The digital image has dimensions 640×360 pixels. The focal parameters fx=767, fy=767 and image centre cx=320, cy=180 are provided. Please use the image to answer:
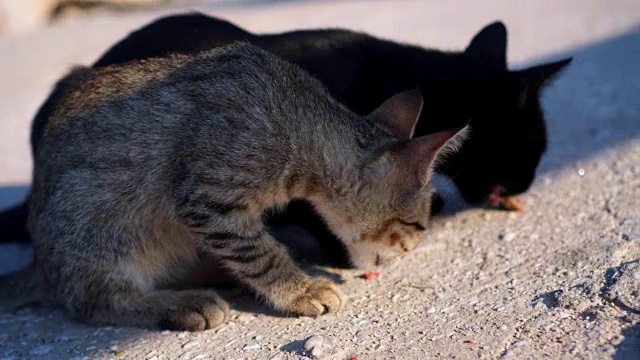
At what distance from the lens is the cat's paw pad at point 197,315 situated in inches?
141

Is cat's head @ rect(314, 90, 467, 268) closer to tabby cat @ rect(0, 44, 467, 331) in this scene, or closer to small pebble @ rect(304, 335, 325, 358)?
tabby cat @ rect(0, 44, 467, 331)

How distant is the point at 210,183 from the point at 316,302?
750 mm

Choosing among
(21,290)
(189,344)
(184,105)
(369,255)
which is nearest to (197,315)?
(189,344)

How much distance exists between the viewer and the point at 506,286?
143 inches

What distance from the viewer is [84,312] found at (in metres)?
3.78

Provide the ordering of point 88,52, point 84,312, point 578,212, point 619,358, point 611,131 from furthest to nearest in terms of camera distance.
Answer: point 88,52
point 611,131
point 578,212
point 84,312
point 619,358

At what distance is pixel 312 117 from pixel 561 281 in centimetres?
139

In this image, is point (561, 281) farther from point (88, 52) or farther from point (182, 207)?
point (88, 52)

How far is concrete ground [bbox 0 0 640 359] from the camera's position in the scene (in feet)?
10.3

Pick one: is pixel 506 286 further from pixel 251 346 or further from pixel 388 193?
pixel 251 346

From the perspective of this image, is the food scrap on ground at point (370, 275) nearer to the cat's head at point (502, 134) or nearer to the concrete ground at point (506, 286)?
the concrete ground at point (506, 286)

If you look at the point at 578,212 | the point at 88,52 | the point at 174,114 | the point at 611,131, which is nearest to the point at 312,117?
the point at 174,114

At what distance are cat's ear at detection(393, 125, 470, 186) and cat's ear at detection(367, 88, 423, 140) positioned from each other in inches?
10.8

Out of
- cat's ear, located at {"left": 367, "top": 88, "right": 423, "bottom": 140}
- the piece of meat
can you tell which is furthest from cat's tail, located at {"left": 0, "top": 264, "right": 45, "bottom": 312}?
the piece of meat
